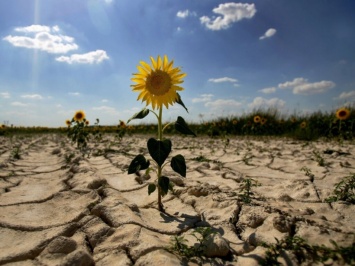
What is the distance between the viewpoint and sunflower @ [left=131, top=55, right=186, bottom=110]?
168 centimetres

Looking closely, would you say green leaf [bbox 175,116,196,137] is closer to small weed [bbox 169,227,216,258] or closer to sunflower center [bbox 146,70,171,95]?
sunflower center [bbox 146,70,171,95]

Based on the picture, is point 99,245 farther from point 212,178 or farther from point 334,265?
point 212,178

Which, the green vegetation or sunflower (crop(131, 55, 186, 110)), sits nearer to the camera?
sunflower (crop(131, 55, 186, 110))

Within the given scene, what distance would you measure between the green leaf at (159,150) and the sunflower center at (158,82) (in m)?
0.34

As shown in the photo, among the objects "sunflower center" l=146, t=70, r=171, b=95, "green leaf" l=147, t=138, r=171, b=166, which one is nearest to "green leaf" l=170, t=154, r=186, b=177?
"green leaf" l=147, t=138, r=171, b=166

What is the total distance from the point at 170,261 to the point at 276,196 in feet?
3.71

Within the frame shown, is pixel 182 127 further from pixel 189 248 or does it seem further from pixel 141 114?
pixel 189 248

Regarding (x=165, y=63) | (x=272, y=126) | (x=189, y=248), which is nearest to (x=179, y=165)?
(x=189, y=248)

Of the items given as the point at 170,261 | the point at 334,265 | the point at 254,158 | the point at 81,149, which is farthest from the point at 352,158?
the point at 81,149

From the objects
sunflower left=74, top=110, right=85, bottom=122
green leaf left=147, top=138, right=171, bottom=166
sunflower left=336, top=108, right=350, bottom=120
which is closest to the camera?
green leaf left=147, top=138, right=171, bottom=166

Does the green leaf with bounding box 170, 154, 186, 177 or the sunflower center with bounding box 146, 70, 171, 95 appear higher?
the sunflower center with bounding box 146, 70, 171, 95

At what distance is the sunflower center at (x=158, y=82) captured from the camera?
1.68 meters

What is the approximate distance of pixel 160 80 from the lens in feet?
5.49

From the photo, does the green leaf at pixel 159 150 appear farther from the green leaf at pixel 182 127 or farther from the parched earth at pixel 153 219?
the parched earth at pixel 153 219
